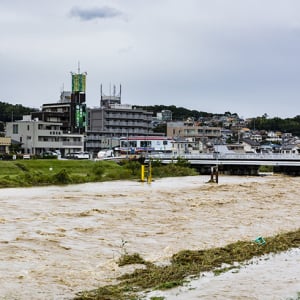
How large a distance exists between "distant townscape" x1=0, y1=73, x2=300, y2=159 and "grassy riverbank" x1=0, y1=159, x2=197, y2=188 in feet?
24.0

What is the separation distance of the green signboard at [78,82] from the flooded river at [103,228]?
64.2 m

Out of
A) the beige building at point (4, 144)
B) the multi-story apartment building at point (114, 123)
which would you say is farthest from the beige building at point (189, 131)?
the beige building at point (4, 144)

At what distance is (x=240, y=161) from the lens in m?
55.5

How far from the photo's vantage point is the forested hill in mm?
108188

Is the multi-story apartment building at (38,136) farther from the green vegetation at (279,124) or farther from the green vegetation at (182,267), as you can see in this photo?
the green vegetation at (279,124)

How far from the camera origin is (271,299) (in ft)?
28.5

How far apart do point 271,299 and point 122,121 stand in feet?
271

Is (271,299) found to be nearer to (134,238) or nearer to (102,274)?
(102,274)

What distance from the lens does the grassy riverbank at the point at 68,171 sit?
3600 centimetres

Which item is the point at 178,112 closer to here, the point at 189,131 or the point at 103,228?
the point at 189,131

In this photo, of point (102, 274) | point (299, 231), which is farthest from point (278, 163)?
point (102, 274)

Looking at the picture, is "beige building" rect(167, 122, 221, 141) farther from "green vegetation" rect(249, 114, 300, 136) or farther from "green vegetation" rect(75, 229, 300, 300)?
"green vegetation" rect(75, 229, 300, 300)

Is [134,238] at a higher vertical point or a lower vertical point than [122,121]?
lower

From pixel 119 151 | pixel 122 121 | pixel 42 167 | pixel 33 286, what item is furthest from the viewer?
pixel 122 121
